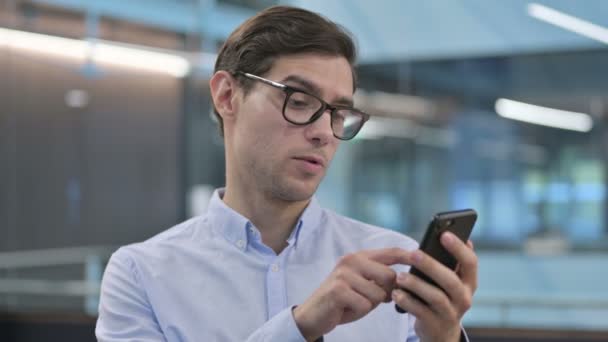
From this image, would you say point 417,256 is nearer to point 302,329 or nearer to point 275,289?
point 302,329

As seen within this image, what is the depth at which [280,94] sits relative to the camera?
1455 millimetres

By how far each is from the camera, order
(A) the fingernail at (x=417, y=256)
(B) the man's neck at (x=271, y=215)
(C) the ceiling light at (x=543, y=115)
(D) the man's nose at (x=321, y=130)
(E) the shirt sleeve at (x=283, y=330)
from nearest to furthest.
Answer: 1. (A) the fingernail at (x=417, y=256)
2. (E) the shirt sleeve at (x=283, y=330)
3. (D) the man's nose at (x=321, y=130)
4. (B) the man's neck at (x=271, y=215)
5. (C) the ceiling light at (x=543, y=115)

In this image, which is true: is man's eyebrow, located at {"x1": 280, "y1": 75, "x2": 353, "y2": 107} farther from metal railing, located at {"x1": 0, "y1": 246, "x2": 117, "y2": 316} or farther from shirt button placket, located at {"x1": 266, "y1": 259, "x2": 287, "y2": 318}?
metal railing, located at {"x1": 0, "y1": 246, "x2": 117, "y2": 316}

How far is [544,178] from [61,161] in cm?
296

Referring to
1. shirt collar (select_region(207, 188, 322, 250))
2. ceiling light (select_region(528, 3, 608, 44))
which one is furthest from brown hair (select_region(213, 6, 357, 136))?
ceiling light (select_region(528, 3, 608, 44))

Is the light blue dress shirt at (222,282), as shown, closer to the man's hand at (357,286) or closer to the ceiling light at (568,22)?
the man's hand at (357,286)

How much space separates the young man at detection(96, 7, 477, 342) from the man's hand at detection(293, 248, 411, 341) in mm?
214

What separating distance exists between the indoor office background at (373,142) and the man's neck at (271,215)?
2452 millimetres

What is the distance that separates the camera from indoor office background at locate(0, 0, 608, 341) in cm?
407

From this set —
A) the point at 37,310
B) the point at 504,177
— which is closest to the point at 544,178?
the point at 504,177

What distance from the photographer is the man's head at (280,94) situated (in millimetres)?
1434

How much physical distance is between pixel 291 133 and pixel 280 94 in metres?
0.08

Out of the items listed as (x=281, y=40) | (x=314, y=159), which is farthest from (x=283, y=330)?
(x=281, y=40)

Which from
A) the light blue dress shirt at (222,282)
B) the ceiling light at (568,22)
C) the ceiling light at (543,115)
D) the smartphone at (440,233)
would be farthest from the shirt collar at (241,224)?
the ceiling light at (568,22)
